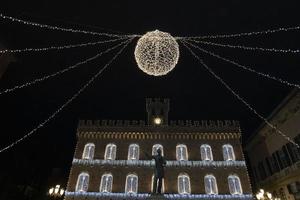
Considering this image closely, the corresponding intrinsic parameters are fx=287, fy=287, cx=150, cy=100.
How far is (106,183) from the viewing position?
25.6 metres

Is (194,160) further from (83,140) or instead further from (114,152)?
(83,140)

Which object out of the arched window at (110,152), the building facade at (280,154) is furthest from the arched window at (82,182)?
the building facade at (280,154)

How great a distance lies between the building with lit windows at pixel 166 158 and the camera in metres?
25.1

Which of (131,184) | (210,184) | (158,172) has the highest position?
(210,184)

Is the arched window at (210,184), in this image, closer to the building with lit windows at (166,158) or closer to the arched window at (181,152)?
the building with lit windows at (166,158)

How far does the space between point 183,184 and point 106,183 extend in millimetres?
6869

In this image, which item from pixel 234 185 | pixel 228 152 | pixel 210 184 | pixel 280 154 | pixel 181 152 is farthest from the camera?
pixel 181 152

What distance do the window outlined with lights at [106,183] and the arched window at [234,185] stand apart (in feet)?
34.7

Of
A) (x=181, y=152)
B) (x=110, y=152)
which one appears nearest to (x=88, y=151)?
(x=110, y=152)

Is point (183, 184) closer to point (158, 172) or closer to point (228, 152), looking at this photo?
point (228, 152)

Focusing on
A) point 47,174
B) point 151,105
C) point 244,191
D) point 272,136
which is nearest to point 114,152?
point 151,105

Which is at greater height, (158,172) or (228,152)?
(228,152)

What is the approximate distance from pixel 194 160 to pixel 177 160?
1595 mm

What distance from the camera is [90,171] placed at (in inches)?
1031
